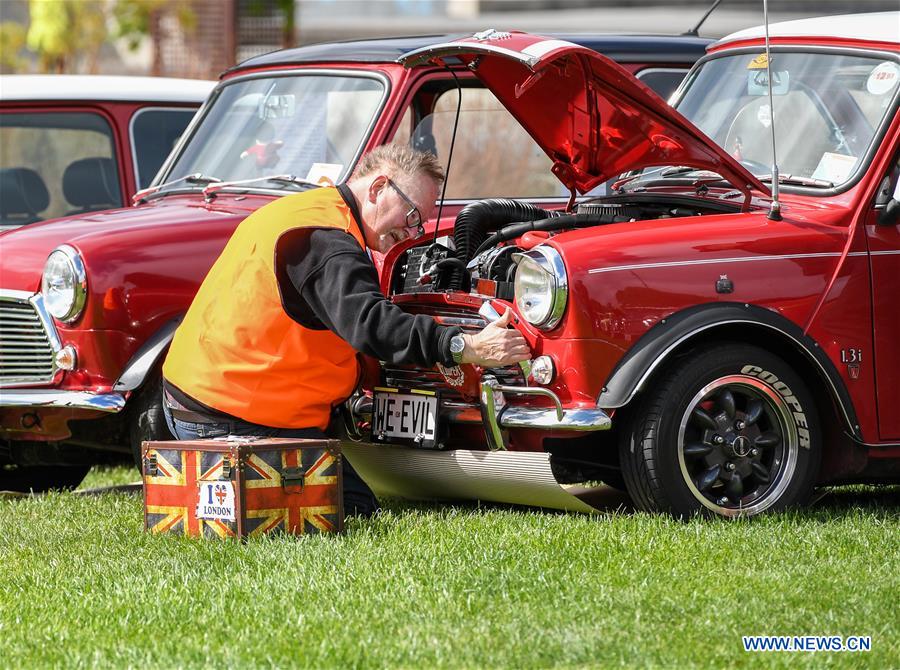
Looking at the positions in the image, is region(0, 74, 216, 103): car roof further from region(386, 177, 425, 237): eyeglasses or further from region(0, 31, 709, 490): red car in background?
region(386, 177, 425, 237): eyeglasses

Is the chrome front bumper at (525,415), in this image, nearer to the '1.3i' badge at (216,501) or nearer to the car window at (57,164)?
the '1.3i' badge at (216,501)

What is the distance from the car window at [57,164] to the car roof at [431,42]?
1335 mm

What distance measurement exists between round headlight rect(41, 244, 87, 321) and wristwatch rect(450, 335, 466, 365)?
2123 millimetres

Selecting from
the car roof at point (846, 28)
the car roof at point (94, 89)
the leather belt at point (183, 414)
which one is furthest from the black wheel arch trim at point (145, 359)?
the car roof at point (846, 28)

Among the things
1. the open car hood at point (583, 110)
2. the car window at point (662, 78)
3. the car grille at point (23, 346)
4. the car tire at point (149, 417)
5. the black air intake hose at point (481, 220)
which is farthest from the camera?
the car window at point (662, 78)

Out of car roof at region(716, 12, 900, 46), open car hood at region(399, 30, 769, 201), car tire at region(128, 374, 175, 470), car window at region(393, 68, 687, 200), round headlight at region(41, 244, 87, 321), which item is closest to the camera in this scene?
open car hood at region(399, 30, 769, 201)

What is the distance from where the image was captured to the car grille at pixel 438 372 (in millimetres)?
5457

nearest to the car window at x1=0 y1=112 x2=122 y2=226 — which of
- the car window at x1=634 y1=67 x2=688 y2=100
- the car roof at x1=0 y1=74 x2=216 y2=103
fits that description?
the car roof at x1=0 y1=74 x2=216 y2=103

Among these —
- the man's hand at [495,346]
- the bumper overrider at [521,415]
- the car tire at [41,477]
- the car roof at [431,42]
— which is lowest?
the car tire at [41,477]

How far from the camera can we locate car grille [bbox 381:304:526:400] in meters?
5.46

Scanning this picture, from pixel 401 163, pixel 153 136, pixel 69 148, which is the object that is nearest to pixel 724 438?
pixel 401 163

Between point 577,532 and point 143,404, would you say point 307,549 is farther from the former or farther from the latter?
point 143,404

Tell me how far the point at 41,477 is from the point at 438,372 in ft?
9.70

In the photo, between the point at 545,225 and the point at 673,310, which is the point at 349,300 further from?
the point at 673,310
